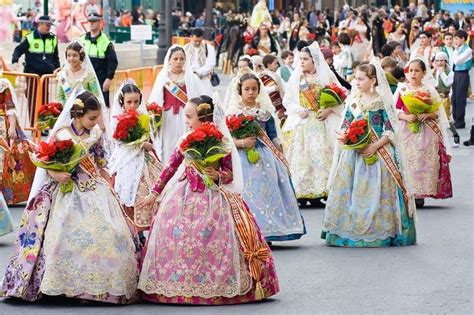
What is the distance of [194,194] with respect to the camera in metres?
10.1

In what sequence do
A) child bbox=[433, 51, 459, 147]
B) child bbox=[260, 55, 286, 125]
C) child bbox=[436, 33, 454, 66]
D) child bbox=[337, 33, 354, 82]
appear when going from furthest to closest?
1. child bbox=[337, 33, 354, 82]
2. child bbox=[436, 33, 454, 66]
3. child bbox=[433, 51, 459, 147]
4. child bbox=[260, 55, 286, 125]

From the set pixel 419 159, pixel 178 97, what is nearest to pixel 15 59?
pixel 178 97

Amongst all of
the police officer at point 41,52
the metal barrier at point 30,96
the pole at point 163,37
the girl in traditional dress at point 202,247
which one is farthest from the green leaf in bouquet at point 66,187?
the pole at point 163,37

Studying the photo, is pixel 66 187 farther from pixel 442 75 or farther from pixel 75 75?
pixel 442 75

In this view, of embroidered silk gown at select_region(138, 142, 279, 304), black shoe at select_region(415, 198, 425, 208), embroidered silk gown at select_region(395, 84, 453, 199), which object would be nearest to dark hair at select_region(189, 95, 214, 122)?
embroidered silk gown at select_region(138, 142, 279, 304)

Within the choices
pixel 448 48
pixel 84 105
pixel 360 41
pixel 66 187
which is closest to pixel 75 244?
pixel 66 187

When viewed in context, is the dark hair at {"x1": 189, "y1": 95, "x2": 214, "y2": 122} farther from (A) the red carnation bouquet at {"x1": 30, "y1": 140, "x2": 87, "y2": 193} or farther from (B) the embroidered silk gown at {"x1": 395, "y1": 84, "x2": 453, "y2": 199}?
(B) the embroidered silk gown at {"x1": 395, "y1": 84, "x2": 453, "y2": 199}

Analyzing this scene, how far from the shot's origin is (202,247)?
9914 mm

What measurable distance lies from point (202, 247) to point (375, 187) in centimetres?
347

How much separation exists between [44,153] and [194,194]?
3.47 feet

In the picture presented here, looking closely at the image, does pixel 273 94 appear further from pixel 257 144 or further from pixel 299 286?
pixel 299 286

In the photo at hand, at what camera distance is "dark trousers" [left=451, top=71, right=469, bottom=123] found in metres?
25.5

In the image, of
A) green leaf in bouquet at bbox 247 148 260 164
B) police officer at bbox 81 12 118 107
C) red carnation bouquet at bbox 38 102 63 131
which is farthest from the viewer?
police officer at bbox 81 12 118 107

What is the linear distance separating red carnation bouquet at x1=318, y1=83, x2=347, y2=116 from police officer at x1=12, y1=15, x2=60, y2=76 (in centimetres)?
763
